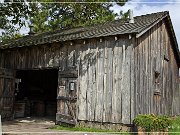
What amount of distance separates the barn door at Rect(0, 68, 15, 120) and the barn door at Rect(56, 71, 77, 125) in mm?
3449

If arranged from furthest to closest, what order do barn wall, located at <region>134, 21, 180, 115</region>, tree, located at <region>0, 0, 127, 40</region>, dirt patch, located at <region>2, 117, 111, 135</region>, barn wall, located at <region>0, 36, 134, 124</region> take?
1. tree, located at <region>0, 0, 127, 40</region>
2. barn wall, located at <region>134, 21, 180, 115</region>
3. barn wall, located at <region>0, 36, 134, 124</region>
4. dirt patch, located at <region>2, 117, 111, 135</region>

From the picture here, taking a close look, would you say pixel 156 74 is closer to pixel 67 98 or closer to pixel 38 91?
pixel 67 98

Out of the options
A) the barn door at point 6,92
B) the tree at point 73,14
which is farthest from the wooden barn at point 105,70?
the tree at point 73,14

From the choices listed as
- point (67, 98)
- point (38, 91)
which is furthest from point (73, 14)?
point (67, 98)

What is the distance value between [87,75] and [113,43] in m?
2.05

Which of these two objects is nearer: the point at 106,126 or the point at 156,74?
the point at 106,126

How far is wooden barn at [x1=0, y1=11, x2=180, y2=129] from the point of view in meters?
13.3

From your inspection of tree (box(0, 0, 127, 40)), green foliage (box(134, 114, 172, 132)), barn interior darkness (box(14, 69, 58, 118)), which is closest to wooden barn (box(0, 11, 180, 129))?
green foliage (box(134, 114, 172, 132))

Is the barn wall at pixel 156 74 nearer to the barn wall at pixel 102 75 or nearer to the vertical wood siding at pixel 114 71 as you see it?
the vertical wood siding at pixel 114 71

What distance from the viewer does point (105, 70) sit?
1397 centimetres

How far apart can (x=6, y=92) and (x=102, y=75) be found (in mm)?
6103

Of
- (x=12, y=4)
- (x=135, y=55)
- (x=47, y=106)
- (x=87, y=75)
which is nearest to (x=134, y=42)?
(x=135, y=55)

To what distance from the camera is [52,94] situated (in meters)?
22.3

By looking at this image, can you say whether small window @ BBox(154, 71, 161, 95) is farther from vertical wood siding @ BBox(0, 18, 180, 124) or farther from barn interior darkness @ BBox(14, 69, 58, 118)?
barn interior darkness @ BBox(14, 69, 58, 118)
